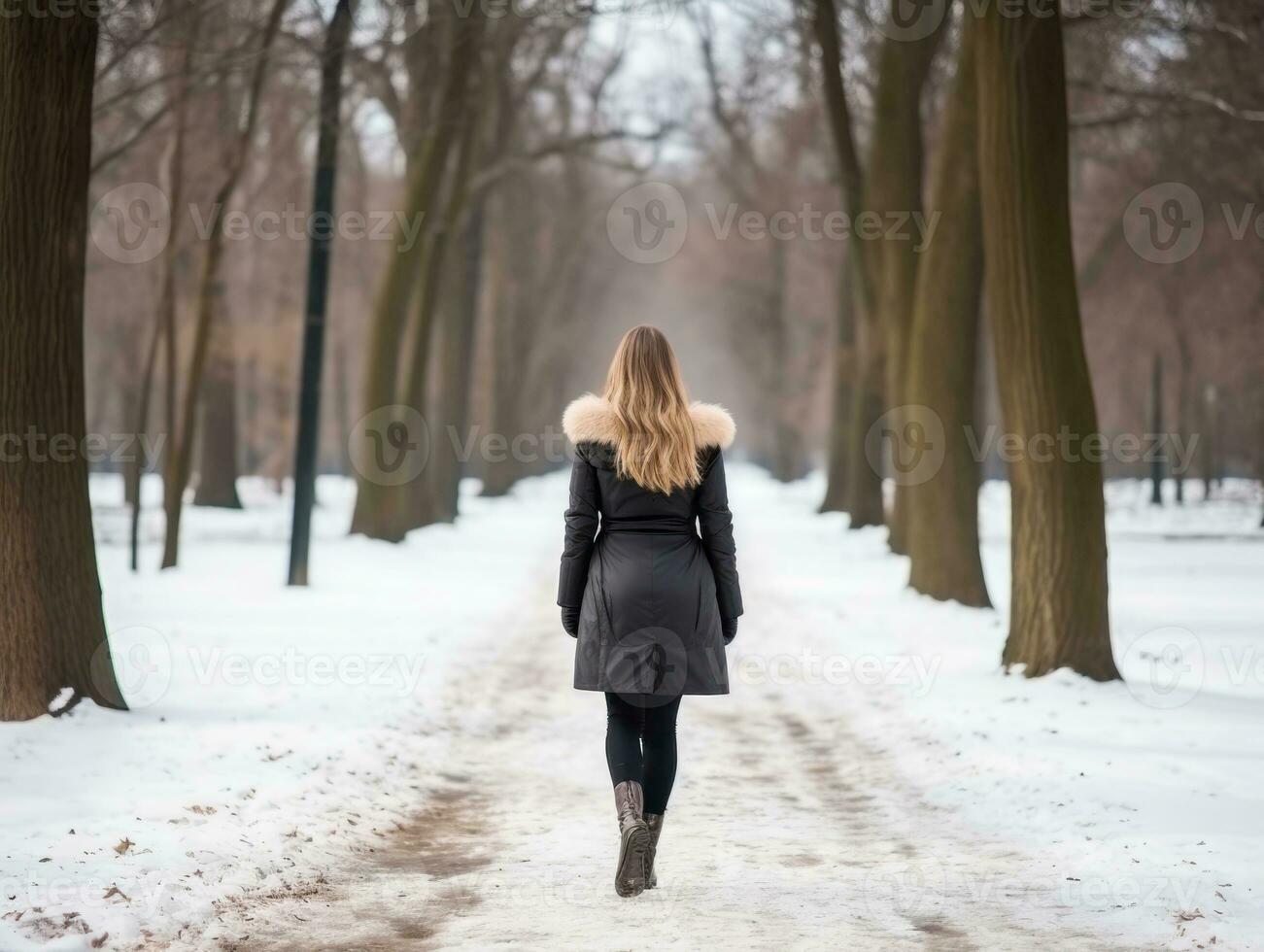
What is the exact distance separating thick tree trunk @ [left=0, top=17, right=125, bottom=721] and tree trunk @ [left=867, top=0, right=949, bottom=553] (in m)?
11.5

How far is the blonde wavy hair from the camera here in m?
5.50

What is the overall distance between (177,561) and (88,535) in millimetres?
10444

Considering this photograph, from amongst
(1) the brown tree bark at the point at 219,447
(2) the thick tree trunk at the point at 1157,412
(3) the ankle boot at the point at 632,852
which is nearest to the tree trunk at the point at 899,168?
(3) the ankle boot at the point at 632,852

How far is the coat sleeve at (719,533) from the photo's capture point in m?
5.66

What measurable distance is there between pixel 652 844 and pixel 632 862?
0.45ft

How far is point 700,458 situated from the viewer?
566 cm

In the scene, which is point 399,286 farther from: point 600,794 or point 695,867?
point 695,867

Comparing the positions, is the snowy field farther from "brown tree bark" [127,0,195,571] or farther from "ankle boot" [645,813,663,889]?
"brown tree bark" [127,0,195,571]

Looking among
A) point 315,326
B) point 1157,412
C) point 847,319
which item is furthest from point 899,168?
point 1157,412

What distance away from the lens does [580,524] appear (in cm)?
565

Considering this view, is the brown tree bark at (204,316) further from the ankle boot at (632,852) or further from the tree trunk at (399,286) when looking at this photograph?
the ankle boot at (632,852)

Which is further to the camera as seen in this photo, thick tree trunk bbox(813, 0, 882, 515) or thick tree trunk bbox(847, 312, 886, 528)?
thick tree trunk bbox(847, 312, 886, 528)

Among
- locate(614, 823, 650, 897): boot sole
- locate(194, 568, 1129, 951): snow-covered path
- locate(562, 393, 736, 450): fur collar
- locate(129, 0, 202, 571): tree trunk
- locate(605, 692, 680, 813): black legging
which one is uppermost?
locate(129, 0, 202, 571): tree trunk

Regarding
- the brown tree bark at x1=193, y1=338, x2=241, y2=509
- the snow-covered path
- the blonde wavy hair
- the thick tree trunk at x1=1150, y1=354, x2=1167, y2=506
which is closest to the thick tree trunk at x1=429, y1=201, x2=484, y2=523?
the brown tree bark at x1=193, y1=338, x2=241, y2=509
